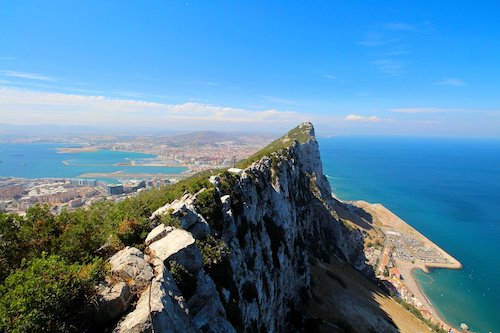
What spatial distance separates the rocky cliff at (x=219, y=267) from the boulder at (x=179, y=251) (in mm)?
42

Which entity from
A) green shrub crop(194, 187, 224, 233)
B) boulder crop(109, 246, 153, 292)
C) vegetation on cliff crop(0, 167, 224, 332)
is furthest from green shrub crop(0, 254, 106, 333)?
green shrub crop(194, 187, 224, 233)

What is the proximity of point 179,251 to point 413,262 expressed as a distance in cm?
10052

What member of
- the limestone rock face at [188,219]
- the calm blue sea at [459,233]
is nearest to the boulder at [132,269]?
the limestone rock face at [188,219]

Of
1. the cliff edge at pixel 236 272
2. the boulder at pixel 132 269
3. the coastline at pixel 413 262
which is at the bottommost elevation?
the coastline at pixel 413 262

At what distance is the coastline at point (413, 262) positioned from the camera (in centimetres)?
6947

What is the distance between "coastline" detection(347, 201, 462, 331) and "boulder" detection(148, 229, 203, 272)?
7255cm

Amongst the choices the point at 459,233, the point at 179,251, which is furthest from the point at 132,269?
the point at 459,233

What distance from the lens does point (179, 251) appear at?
1270 centimetres

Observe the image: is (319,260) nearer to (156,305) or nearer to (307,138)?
(156,305)

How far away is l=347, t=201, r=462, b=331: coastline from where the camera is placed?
69475 mm

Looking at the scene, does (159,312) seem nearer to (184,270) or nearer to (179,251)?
(184,270)

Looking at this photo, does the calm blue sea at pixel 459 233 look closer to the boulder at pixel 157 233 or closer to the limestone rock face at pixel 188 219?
the limestone rock face at pixel 188 219

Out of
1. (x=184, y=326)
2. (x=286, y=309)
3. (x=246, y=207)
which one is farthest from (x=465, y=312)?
(x=184, y=326)

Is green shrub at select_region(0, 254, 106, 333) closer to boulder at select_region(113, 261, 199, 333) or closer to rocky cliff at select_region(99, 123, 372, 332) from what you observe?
rocky cliff at select_region(99, 123, 372, 332)
